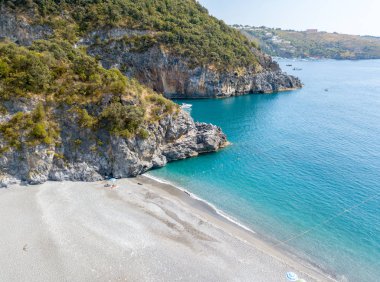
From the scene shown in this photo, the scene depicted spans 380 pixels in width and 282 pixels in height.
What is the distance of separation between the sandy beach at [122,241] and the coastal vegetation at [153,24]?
65.2 m

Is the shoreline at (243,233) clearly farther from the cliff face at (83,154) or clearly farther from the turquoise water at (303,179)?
the cliff face at (83,154)

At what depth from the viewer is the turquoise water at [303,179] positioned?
28.6 metres

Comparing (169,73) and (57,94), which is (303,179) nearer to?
(57,94)

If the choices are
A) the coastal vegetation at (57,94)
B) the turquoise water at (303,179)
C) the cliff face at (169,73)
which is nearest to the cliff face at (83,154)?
the coastal vegetation at (57,94)

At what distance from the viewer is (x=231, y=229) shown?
100ft

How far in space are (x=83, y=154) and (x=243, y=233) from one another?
24295 mm

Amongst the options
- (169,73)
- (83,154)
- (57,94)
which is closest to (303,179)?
(83,154)

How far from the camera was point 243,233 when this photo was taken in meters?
30.0

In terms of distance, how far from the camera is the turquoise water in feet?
93.9

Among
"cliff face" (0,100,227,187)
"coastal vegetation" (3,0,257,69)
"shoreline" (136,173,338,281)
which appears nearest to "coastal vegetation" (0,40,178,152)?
"cliff face" (0,100,227,187)

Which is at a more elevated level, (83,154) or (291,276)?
(83,154)

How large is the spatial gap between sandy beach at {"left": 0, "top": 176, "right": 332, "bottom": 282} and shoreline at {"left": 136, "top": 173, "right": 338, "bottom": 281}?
12 centimetres

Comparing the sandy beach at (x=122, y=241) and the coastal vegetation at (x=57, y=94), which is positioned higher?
the coastal vegetation at (x=57, y=94)

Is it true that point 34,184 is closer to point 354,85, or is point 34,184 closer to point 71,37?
point 71,37
